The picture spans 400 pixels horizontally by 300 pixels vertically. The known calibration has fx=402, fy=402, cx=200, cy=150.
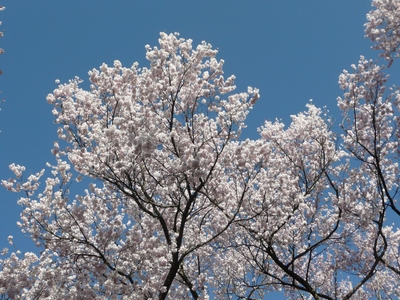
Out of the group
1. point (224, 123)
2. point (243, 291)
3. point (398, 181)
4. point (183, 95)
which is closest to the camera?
point (224, 123)

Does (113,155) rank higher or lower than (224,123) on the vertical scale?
lower

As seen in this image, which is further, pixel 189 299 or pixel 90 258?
pixel 189 299

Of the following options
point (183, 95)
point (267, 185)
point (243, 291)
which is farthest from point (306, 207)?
point (183, 95)

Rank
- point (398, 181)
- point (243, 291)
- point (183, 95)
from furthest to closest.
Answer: point (243, 291)
point (398, 181)
point (183, 95)

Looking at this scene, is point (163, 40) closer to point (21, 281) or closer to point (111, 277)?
point (111, 277)

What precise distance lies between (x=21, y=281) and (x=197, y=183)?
6.40 m

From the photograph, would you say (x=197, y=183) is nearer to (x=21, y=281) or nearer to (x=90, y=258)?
(x=90, y=258)

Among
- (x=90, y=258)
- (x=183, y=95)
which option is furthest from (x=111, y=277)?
(x=183, y=95)

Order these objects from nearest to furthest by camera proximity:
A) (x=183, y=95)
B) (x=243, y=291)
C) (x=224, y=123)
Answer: (x=224, y=123) < (x=183, y=95) < (x=243, y=291)

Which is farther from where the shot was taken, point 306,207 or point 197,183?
Result: point 306,207

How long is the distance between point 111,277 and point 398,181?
27.6 feet

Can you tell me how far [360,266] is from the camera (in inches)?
562

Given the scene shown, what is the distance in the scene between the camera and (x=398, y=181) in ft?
38.2

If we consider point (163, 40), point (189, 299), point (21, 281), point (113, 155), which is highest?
point (163, 40)
